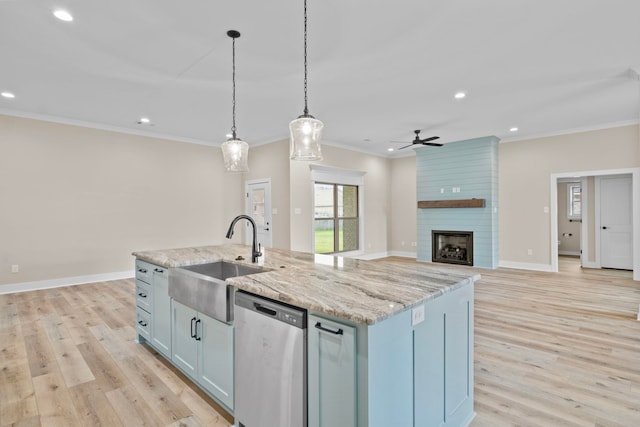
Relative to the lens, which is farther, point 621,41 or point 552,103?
point 552,103

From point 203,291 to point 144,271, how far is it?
3.96 feet

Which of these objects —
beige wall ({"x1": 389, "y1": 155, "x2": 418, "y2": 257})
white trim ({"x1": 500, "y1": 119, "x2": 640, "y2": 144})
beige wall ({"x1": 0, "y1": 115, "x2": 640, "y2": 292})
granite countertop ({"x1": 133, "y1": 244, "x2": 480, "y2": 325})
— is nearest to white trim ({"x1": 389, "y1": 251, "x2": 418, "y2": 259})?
beige wall ({"x1": 389, "y1": 155, "x2": 418, "y2": 257})

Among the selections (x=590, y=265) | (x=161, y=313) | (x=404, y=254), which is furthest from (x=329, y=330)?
(x=590, y=265)

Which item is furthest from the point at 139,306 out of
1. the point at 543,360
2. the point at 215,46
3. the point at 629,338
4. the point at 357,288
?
the point at 629,338

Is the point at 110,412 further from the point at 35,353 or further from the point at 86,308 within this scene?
the point at 86,308

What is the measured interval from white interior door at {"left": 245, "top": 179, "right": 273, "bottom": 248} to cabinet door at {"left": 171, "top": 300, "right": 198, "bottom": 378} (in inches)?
172

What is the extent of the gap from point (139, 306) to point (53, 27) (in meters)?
2.53

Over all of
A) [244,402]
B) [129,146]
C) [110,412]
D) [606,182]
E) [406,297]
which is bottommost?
[110,412]

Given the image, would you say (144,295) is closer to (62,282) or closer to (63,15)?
(63,15)

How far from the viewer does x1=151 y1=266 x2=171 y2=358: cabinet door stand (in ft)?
8.38

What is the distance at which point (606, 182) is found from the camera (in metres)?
6.67

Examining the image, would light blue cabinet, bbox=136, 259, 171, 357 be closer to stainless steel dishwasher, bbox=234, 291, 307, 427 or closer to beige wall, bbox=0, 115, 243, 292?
stainless steel dishwasher, bbox=234, 291, 307, 427

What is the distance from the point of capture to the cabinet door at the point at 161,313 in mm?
2555

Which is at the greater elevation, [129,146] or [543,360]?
[129,146]
